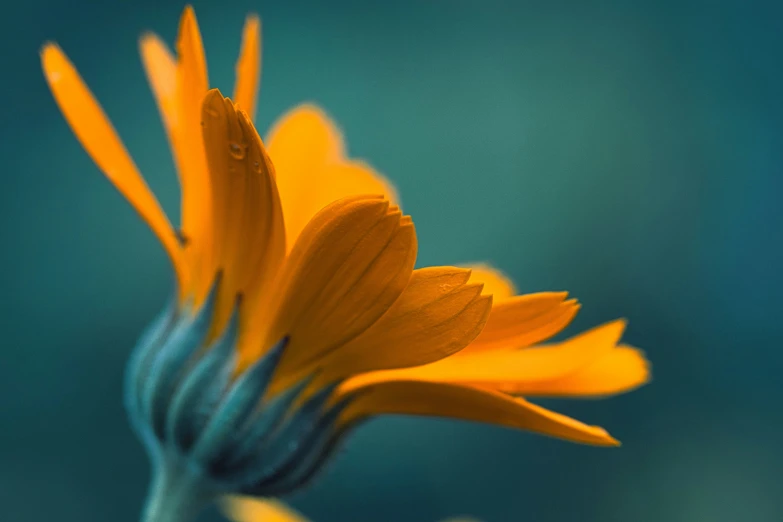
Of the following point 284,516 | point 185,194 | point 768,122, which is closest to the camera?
point 185,194

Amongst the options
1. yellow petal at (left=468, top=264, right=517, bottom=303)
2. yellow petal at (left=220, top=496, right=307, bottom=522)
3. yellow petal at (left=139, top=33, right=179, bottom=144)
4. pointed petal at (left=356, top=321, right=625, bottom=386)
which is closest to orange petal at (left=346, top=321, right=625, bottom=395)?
pointed petal at (left=356, top=321, right=625, bottom=386)

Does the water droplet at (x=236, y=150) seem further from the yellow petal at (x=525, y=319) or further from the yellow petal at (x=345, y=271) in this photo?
the yellow petal at (x=525, y=319)

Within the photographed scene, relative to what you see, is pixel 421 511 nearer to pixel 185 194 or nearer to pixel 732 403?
pixel 732 403

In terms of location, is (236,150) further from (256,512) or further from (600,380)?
(256,512)

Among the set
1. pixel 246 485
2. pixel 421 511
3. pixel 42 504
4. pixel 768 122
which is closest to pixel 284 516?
pixel 246 485

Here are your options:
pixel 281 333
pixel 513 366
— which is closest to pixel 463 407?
pixel 513 366
